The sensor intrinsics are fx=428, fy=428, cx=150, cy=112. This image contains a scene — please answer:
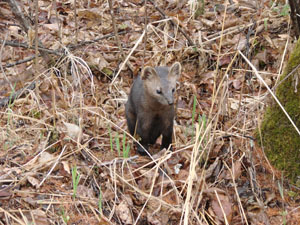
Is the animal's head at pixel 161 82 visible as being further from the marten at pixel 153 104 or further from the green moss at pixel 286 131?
the green moss at pixel 286 131

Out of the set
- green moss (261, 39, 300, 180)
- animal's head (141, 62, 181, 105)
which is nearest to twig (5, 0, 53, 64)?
animal's head (141, 62, 181, 105)

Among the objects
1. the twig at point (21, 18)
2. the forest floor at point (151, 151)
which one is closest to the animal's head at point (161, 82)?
the forest floor at point (151, 151)

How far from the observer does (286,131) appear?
4.14 meters

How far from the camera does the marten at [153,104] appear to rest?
185 inches

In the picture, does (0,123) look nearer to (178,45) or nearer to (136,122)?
(136,122)

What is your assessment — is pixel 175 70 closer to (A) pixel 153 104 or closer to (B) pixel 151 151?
(A) pixel 153 104

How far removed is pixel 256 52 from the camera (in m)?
6.78

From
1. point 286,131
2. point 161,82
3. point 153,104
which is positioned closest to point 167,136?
point 153,104

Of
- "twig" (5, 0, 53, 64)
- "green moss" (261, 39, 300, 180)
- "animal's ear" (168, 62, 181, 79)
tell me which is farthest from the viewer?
"twig" (5, 0, 53, 64)

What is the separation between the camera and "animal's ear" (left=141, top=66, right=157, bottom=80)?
468 cm

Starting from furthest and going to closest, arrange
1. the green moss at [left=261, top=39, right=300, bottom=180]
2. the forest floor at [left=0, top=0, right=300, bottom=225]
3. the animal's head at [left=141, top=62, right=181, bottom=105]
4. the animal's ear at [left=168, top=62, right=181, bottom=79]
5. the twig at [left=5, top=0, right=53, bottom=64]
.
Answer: the twig at [left=5, top=0, right=53, bottom=64] → the animal's ear at [left=168, top=62, right=181, bottom=79] → the animal's head at [left=141, top=62, right=181, bottom=105] → the green moss at [left=261, top=39, right=300, bottom=180] → the forest floor at [left=0, top=0, right=300, bottom=225]

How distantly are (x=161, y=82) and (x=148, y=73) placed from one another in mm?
192

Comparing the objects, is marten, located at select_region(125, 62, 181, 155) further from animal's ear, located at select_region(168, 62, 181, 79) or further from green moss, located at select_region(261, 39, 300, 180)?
green moss, located at select_region(261, 39, 300, 180)

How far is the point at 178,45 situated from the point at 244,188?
3464 millimetres
